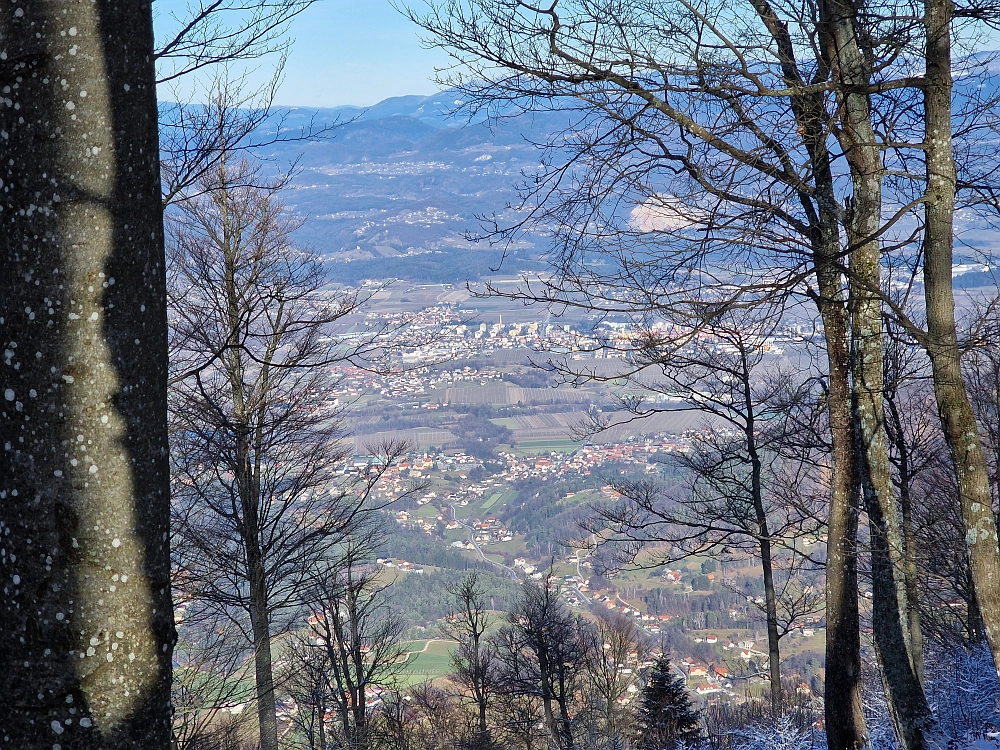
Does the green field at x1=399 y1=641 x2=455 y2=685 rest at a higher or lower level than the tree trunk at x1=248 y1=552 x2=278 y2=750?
lower

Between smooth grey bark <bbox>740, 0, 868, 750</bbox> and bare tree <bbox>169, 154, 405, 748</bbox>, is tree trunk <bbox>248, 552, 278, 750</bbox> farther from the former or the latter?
smooth grey bark <bbox>740, 0, 868, 750</bbox>

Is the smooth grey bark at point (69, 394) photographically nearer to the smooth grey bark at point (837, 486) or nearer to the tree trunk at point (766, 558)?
the smooth grey bark at point (837, 486)

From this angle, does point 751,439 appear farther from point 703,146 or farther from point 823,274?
point 703,146

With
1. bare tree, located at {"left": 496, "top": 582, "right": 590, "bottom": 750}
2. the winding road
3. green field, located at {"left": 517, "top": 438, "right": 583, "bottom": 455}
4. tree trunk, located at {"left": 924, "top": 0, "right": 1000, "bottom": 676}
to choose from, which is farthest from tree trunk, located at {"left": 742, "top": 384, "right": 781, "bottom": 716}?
green field, located at {"left": 517, "top": 438, "right": 583, "bottom": 455}

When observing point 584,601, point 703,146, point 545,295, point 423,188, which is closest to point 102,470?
point 545,295

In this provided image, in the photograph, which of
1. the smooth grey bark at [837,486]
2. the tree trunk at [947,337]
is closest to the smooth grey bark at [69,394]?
the tree trunk at [947,337]

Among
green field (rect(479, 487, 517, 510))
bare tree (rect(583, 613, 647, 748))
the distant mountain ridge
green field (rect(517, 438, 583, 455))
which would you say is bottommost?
bare tree (rect(583, 613, 647, 748))

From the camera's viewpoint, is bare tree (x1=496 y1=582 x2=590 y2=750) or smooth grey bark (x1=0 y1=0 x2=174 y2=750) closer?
smooth grey bark (x1=0 y1=0 x2=174 y2=750)
